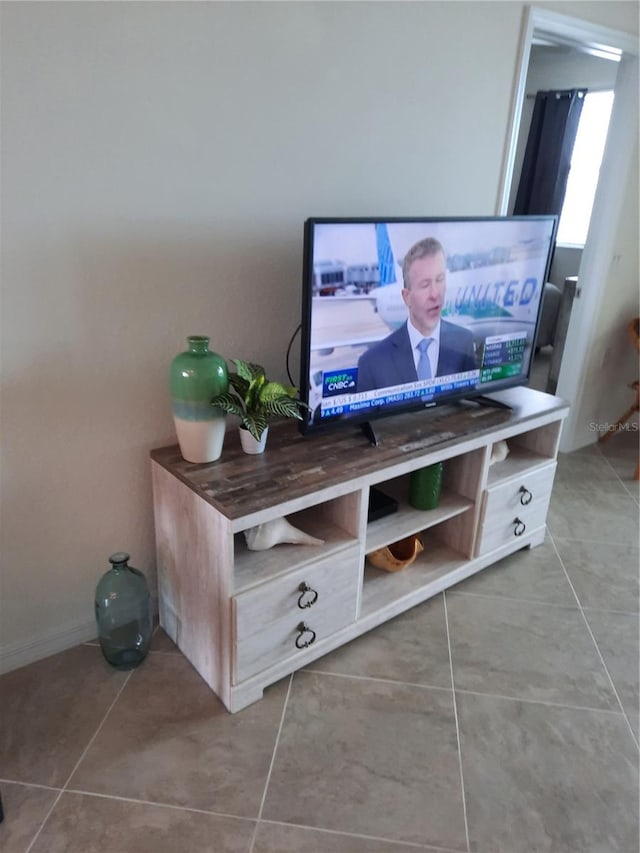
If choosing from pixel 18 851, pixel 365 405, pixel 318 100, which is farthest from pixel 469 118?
pixel 18 851

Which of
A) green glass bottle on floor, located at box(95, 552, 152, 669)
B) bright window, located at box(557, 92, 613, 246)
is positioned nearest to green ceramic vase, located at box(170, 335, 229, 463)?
green glass bottle on floor, located at box(95, 552, 152, 669)

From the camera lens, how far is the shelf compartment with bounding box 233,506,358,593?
154 cm

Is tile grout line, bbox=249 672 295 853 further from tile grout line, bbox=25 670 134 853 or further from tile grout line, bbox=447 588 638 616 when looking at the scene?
tile grout line, bbox=447 588 638 616

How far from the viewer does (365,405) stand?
1841 mm

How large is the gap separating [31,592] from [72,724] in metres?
0.37

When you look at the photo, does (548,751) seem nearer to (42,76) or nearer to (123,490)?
(123,490)

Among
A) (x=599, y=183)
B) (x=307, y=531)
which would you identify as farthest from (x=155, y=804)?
(x=599, y=183)

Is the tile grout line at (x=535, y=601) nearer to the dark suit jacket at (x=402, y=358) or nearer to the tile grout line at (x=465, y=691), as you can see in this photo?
the tile grout line at (x=465, y=691)

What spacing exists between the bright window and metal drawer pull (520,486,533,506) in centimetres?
333

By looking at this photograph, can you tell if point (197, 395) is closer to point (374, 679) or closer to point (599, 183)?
point (374, 679)

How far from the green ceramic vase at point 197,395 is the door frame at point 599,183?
4.87 ft

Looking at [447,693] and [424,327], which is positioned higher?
[424,327]

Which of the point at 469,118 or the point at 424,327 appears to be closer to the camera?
the point at 424,327

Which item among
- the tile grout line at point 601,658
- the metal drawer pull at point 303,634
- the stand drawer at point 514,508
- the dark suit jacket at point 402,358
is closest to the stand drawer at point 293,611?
the metal drawer pull at point 303,634
